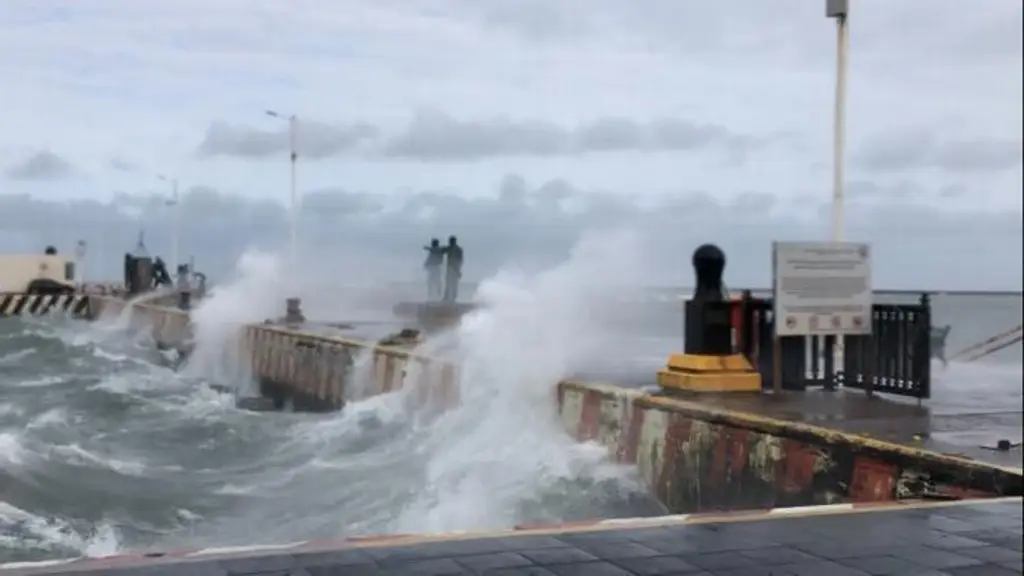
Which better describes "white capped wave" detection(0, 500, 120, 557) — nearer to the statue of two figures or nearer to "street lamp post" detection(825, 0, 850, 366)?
"street lamp post" detection(825, 0, 850, 366)

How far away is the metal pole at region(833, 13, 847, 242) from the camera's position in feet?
38.8

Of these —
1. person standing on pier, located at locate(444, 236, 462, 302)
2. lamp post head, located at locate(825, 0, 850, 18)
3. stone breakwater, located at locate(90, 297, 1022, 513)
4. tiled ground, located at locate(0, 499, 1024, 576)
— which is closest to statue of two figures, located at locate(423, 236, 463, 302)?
person standing on pier, located at locate(444, 236, 462, 302)

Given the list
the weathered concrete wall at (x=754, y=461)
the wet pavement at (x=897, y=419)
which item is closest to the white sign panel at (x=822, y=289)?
the wet pavement at (x=897, y=419)

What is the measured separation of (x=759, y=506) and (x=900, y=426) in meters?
1.11

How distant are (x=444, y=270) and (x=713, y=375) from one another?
883 cm

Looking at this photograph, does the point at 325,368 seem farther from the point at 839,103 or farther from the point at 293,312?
the point at 839,103

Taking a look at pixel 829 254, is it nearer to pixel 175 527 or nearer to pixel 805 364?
pixel 805 364

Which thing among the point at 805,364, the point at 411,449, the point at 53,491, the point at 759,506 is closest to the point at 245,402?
the point at 411,449

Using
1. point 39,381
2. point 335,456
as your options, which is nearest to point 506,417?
point 335,456

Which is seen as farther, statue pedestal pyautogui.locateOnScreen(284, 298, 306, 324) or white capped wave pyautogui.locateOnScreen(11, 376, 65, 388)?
statue pedestal pyautogui.locateOnScreen(284, 298, 306, 324)

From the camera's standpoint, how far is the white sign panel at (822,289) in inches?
388

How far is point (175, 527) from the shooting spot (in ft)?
31.5

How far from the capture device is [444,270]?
18594 millimetres

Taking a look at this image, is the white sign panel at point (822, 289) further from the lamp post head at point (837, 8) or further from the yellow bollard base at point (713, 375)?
the lamp post head at point (837, 8)
